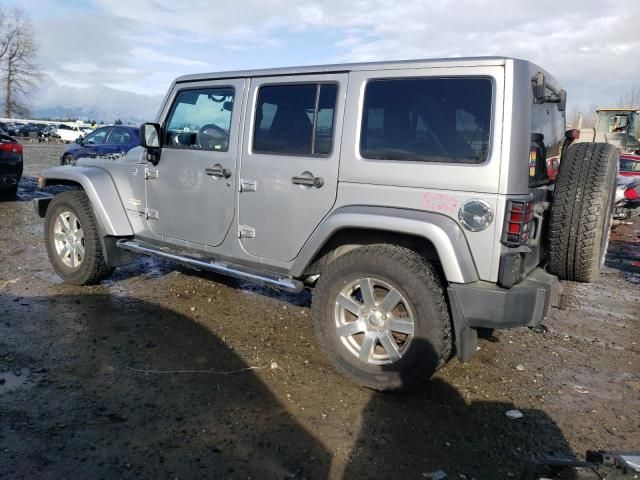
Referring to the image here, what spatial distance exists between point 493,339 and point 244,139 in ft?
9.08

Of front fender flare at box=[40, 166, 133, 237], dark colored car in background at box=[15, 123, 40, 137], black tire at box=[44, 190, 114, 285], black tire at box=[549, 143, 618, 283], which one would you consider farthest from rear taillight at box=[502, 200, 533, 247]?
dark colored car in background at box=[15, 123, 40, 137]

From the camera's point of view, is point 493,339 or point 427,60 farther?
point 493,339

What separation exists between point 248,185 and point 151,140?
125cm

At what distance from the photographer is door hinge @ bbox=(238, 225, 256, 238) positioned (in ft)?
13.6

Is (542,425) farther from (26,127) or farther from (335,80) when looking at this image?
(26,127)

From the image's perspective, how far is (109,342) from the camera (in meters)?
4.11

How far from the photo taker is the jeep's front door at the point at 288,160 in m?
3.73

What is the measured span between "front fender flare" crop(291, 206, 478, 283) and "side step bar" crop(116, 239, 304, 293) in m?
0.48

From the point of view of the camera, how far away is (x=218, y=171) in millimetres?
4289

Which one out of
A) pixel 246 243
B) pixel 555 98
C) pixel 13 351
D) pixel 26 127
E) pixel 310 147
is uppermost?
pixel 26 127

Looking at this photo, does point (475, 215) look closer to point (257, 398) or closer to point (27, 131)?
point (257, 398)

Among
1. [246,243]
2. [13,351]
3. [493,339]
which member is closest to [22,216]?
[13,351]

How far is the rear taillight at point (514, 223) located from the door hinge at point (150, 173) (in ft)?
10.5

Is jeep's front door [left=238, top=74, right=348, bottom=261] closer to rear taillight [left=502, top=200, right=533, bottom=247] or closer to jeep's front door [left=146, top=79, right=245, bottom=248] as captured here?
jeep's front door [left=146, top=79, right=245, bottom=248]
